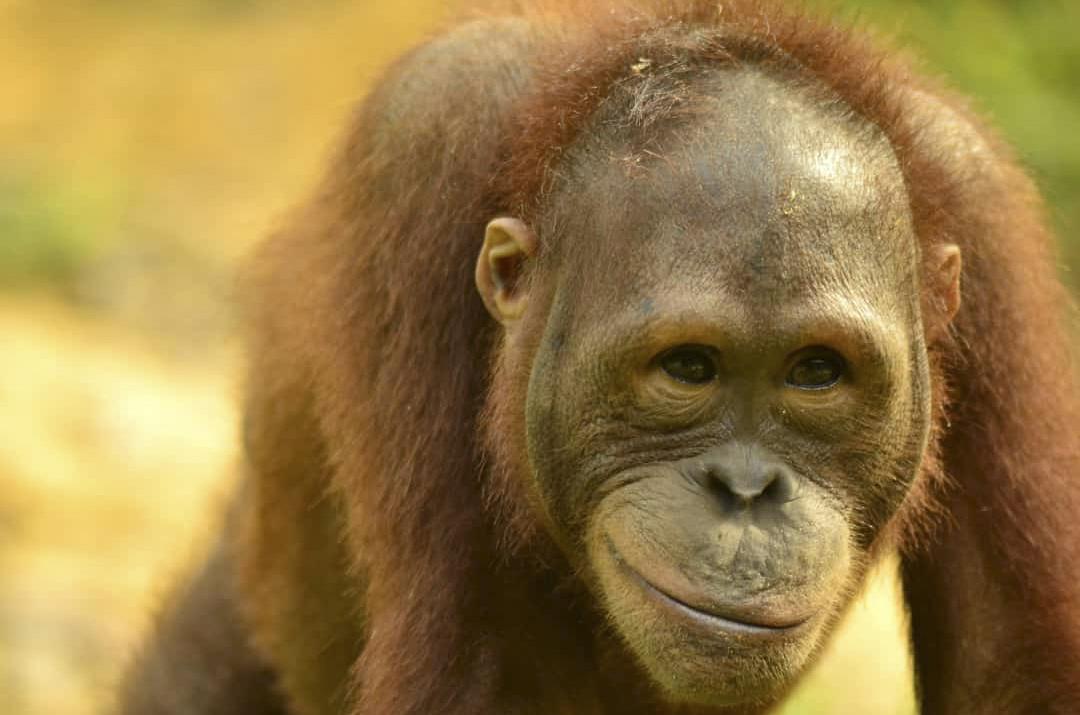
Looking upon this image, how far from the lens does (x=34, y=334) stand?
1154 centimetres

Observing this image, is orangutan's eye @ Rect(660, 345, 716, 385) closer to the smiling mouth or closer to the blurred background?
the smiling mouth

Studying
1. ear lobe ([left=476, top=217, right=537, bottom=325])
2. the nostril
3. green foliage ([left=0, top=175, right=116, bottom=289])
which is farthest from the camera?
green foliage ([left=0, top=175, right=116, bottom=289])

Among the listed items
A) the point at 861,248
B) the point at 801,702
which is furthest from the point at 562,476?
the point at 801,702

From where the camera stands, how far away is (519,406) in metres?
4.79

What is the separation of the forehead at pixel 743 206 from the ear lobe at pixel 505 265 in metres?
0.11

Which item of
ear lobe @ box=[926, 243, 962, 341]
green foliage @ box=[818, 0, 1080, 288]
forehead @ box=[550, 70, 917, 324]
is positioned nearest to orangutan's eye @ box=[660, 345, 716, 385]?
forehead @ box=[550, 70, 917, 324]

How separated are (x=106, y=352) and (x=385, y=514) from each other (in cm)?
696

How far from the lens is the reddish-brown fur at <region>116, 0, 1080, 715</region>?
15.9ft

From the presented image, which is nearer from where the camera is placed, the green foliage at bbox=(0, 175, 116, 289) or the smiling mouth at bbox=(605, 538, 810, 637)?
the smiling mouth at bbox=(605, 538, 810, 637)

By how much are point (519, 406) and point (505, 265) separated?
377 mm

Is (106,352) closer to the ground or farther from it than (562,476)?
closer to the ground

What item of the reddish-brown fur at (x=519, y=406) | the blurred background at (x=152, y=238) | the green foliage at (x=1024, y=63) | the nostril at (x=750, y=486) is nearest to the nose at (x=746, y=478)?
the nostril at (x=750, y=486)

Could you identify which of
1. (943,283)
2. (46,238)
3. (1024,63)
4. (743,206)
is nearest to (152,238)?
(46,238)

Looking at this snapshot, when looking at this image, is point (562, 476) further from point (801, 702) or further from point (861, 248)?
point (801, 702)
